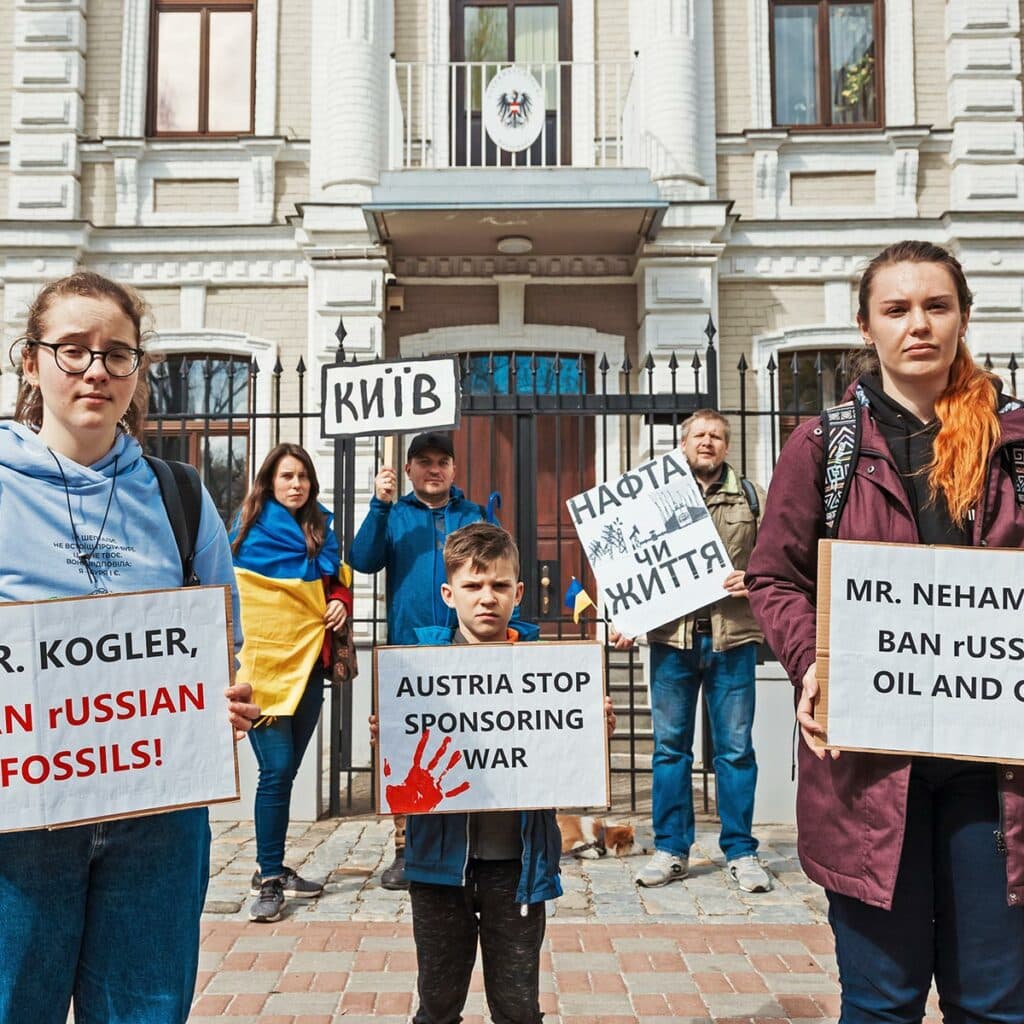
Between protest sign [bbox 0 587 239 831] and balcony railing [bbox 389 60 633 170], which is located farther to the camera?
balcony railing [bbox 389 60 633 170]

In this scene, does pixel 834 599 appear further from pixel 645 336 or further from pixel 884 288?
pixel 645 336

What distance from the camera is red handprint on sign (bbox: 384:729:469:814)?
2865 millimetres

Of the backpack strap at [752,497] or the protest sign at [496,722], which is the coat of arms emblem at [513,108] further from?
the protest sign at [496,722]

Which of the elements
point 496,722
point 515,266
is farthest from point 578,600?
point 515,266

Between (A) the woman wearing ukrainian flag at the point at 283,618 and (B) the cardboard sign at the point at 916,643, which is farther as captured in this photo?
(A) the woman wearing ukrainian flag at the point at 283,618

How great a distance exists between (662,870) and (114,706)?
3442mm

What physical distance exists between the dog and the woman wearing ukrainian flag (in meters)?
1.35

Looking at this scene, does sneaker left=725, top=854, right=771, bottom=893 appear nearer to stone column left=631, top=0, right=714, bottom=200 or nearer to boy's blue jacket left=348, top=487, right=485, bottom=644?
boy's blue jacket left=348, top=487, right=485, bottom=644

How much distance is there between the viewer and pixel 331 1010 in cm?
358

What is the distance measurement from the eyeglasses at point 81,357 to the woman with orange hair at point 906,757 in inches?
54.7

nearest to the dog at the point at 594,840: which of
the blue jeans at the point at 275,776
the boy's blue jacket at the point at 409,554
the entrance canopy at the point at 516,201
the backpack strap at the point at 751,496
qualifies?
the boy's blue jacket at the point at 409,554

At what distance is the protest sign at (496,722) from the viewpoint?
292cm

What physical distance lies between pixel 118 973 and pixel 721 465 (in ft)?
12.9

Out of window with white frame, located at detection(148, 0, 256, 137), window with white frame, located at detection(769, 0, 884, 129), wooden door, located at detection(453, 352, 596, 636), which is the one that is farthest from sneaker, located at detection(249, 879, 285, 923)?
window with white frame, located at detection(769, 0, 884, 129)
